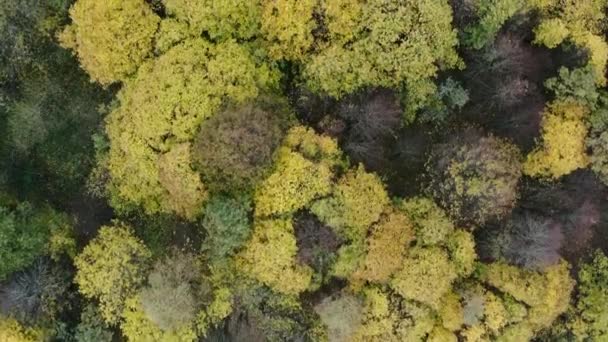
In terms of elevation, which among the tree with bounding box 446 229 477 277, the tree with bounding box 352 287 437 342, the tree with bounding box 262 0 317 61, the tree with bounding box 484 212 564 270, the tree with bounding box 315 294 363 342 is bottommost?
the tree with bounding box 315 294 363 342

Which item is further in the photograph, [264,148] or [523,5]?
[523,5]

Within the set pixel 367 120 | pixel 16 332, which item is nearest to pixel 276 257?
pixel 367 120

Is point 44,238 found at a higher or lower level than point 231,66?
lower

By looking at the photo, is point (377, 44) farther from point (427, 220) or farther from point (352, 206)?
point (427, 220)

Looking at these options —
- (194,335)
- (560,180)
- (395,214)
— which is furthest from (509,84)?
(194,335)

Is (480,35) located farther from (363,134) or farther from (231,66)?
(231,66)

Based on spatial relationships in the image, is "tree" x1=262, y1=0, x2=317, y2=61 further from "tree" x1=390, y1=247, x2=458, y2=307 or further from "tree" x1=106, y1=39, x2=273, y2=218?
"tree" x1=390, y1=247, x2=458, y2=307

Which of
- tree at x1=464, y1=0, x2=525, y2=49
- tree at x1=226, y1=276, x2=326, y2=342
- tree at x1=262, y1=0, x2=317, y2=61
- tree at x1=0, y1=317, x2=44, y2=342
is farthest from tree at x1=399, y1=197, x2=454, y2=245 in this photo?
tree at x1=0, y1=317, x2=44, y2=342
